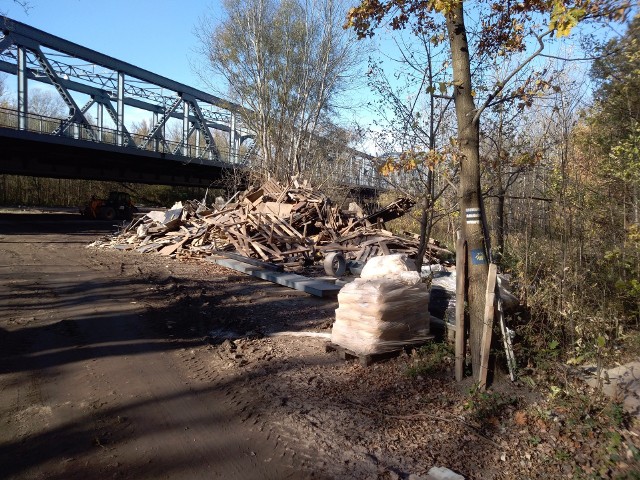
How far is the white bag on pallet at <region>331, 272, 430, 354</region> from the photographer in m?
5.57

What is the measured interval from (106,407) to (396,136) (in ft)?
19.4

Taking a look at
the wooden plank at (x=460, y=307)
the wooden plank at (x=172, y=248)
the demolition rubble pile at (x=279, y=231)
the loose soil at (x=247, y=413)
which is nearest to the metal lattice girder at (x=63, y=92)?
the demolition rubble pile at (x=279, y=231)

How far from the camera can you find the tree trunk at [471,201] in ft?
16.4

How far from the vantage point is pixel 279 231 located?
15.1 metres

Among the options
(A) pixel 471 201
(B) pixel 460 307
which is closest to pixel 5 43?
(A) pixel 471 201

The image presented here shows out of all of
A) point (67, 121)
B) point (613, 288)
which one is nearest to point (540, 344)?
Result: point (613, 288)

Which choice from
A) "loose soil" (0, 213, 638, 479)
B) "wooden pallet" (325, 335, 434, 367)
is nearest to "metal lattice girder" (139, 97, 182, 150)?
"loose soil" (0, 213, 638, 479)

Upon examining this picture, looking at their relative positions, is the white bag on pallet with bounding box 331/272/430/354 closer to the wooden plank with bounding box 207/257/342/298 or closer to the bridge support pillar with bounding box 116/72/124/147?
the wooden plank with bounding box 207/257/342/298

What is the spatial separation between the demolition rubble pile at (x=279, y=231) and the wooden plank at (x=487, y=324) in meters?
8.39

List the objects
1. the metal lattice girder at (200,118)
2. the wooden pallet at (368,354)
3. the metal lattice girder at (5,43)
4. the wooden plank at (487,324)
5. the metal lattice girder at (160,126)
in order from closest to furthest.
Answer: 1. the wooden plank at (487,324)
2. the wooden pallet at (368,354)
3. the metal lattice girder at (5,43)
4. the metal lattice girder at (160,126)
5. the metal lattice girder at (200,118)

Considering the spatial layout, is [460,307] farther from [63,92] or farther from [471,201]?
[63,92]

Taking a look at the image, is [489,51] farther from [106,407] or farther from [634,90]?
[106,407]

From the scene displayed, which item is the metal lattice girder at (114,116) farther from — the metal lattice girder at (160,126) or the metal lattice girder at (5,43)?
→ the metal lattice girder at (5,43)

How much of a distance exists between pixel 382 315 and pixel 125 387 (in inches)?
111
